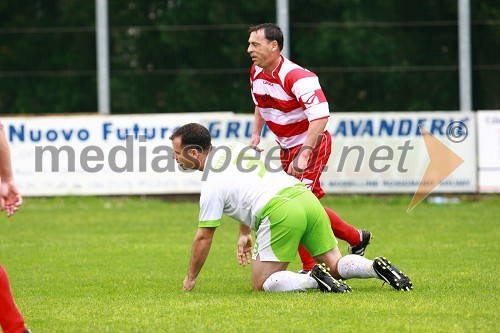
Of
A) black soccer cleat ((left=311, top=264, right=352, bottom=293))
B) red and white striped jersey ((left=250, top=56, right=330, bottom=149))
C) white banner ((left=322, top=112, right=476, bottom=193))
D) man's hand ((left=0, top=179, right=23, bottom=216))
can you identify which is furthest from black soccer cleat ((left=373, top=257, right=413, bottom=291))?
white banner ((left=322, top=112, right=476, bottom=193))

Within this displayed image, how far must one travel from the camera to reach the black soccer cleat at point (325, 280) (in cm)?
783

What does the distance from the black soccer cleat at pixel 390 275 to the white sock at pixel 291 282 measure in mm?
490

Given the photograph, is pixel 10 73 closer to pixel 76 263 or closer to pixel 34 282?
pixel 76 263

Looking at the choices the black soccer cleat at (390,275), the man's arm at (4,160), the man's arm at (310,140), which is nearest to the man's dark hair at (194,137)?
the man's arm at (310,140)

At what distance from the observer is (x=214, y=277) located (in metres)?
9.55

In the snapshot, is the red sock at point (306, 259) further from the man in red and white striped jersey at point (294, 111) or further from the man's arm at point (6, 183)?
the man's arm at point (6, 183)

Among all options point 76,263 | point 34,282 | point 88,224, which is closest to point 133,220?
point 88,224

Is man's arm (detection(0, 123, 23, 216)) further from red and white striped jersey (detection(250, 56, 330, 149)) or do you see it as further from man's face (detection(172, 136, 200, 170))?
red and white striped jersey (detection(250, 56, 330, 149))

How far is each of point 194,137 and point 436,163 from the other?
35.9 ft

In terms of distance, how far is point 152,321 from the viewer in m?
6.73

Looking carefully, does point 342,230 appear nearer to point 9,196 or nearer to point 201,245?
point 201,245

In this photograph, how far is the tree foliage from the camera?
21.4 meters

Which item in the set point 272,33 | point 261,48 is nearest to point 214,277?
point 261,48

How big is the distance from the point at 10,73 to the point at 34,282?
13800 mm
